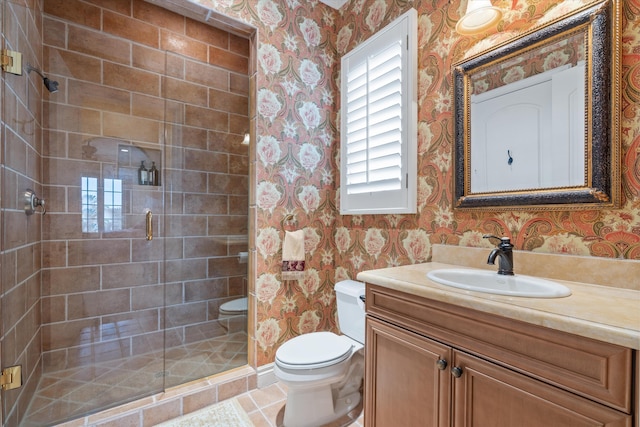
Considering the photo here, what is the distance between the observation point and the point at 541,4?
1264mm

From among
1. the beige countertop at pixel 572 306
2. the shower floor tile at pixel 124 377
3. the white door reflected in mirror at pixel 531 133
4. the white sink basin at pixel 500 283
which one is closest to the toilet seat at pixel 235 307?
the shower floor tile at pixel 124 377

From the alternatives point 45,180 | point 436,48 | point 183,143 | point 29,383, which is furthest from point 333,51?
point 29,383

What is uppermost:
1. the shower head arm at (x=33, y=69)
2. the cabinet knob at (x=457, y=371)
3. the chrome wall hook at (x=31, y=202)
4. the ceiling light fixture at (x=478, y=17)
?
the ceiling light fixture at (x=478, y=17)

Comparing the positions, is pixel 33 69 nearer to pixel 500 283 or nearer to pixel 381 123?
pixel 381 123

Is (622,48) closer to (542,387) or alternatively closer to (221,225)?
(542,387)

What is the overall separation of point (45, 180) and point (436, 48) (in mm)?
2510

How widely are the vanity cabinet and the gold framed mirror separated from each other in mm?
642

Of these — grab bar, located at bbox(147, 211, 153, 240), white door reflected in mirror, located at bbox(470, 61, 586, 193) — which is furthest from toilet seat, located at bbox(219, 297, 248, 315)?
white door reflected in mirror, located at bbox(470, 61, 586, 193)

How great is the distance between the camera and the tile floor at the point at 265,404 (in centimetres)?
165

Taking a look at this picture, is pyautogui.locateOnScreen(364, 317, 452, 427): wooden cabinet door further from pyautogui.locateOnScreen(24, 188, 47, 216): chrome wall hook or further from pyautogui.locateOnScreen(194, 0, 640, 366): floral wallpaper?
pyautogui.locateOnScreen(24, 188, 47, 216): chrome wall hook

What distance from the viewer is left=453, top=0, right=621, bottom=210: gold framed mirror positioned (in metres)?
1.08

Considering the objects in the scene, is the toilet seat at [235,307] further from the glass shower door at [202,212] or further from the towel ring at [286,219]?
the towel ring at [286,219]

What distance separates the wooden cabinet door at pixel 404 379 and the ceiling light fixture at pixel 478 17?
1398mm

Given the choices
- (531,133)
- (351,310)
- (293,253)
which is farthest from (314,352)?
(531,133)
